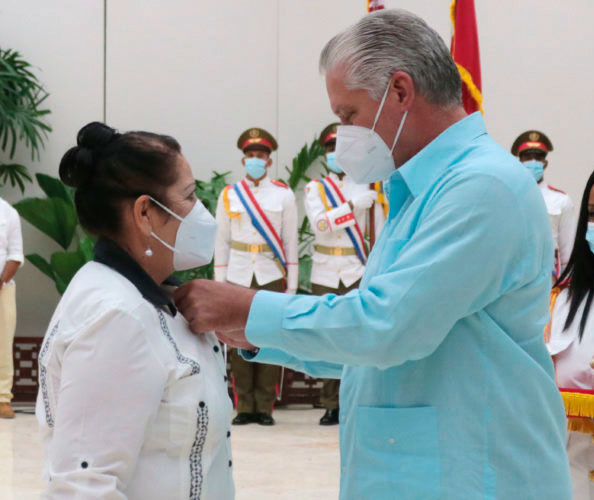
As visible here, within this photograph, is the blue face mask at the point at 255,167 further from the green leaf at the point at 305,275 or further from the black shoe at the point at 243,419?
the black shoe at the point at 243,419

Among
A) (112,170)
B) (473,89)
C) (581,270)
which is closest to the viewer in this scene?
(112,170)

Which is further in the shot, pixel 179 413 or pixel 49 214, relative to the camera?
pixel 49 214

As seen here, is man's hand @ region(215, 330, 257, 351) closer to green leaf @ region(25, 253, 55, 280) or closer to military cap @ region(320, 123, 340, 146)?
military cap @ region(320, 123, 340, 146)

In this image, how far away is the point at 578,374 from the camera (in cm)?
314

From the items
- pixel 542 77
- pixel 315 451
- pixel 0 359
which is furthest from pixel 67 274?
pixel 542 77

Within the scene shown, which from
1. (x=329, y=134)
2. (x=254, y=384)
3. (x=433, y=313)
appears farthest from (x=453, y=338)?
(x=329, y=134)

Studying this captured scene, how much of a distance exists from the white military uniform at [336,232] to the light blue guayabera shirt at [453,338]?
16.6 feet

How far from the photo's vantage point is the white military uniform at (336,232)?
6801mm

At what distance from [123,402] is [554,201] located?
5.91 metres

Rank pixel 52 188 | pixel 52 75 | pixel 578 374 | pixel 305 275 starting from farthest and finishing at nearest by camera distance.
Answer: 1. pixel 52 75
2. pixel 52 188
3. pixel 305 275
4. pixel 578 374

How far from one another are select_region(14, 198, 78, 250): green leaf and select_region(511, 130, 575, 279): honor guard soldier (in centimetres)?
387

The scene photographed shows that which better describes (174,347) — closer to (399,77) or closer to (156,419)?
(156,419)

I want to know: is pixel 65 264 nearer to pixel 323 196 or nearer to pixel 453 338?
pixel 323 196

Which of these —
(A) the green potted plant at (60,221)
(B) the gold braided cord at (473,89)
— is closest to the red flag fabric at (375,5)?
(B) the gold braided cord at (473,89)
